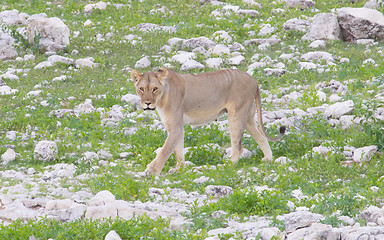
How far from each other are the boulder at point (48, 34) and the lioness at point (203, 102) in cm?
898

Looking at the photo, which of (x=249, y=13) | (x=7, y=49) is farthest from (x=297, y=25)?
(x=7, y=49)

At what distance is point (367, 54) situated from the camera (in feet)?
61.1

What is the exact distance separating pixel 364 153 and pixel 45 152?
583cm

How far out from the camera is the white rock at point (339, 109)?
13.8 metres

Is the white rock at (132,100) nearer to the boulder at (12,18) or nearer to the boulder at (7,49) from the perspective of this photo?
the boulder at (7,49)

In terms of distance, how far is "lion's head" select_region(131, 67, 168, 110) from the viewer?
447 inches

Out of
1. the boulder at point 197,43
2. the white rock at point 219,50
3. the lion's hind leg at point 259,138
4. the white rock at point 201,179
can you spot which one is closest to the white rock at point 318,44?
the white rock at point 219,50

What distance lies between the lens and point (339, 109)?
13.9m

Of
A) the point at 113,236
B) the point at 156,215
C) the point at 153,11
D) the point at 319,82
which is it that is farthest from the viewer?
the point at 153,11

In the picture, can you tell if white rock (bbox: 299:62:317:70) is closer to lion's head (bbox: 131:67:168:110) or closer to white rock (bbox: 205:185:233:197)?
lion's head (bbox: 131:67:168:110)

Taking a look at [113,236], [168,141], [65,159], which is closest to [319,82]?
[168,141]

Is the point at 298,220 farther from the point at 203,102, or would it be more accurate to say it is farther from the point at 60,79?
the point at 60,79

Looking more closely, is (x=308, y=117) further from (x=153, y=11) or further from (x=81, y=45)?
(x=153, y=11)

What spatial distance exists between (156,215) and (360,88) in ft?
27.9
